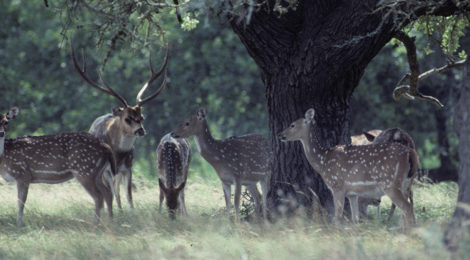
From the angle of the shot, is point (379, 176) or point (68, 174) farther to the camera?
point (68, 174)

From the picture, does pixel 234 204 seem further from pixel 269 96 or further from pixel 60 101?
pixel 60 101

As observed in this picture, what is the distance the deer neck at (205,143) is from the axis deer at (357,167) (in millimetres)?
1914

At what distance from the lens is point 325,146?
915 cm

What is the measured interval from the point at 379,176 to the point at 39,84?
16.1 metres

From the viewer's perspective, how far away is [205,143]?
10.8m

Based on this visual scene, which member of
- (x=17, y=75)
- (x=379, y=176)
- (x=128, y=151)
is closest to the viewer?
(x=379, y=176)

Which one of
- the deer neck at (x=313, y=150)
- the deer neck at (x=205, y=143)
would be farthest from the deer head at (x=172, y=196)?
the deer neck at (x=313, y=150)

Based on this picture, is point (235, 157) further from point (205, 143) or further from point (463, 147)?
point (463, 147)

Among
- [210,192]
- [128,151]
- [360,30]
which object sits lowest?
[210,192]

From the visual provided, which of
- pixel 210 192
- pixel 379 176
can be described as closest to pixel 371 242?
pixel 379 176

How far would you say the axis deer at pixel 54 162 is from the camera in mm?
9398

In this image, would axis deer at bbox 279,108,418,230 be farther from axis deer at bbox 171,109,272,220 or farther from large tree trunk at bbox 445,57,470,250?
axis deer at bbox 171,109,272,220

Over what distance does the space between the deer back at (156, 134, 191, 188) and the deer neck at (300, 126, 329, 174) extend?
74.4 inches

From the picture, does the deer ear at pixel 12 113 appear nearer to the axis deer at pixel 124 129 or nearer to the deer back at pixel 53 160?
the deer back at pixel 53 160
